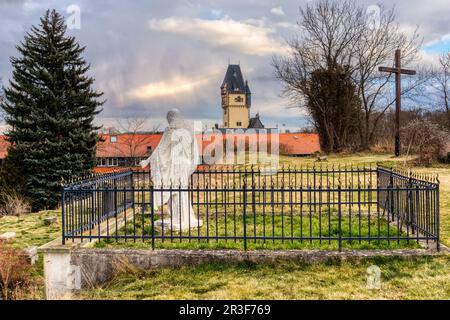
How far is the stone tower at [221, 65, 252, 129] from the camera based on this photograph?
280ft

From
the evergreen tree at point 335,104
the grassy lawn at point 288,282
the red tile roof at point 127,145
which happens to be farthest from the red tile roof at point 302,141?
the grassy lawn at point 288,282

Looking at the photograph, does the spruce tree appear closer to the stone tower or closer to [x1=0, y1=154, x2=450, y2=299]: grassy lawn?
[x1=0, y1=154, x2=450, y2=299]: grassy lawn

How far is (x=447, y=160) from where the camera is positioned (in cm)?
2038

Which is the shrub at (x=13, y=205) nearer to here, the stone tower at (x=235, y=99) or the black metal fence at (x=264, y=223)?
the black metal fence at (x=264, y=223)

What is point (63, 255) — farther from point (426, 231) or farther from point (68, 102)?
point (68, 102)

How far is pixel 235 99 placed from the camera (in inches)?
3374

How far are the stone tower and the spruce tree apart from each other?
61.0m

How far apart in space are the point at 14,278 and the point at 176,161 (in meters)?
3.73

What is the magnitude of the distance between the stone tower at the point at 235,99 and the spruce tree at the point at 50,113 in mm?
61000

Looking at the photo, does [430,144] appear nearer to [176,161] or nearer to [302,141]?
[176,161]

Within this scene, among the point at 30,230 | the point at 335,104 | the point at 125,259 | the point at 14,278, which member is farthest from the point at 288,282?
the point at 335,104

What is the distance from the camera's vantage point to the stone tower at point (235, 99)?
85375 mm

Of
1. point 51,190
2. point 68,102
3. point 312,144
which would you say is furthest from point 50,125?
point 312,144
